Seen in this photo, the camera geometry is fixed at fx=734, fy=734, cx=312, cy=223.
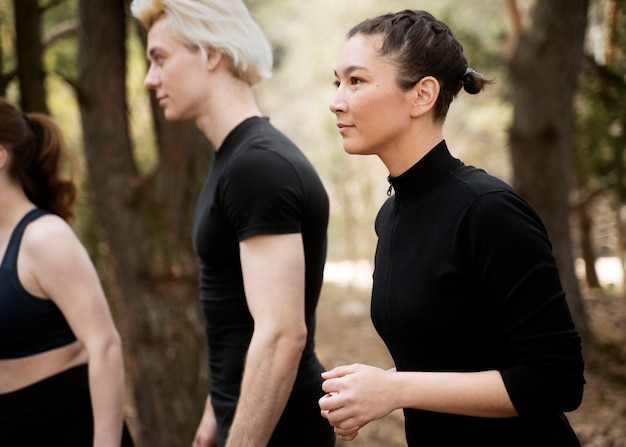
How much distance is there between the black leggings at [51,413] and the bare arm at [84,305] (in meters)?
0.13

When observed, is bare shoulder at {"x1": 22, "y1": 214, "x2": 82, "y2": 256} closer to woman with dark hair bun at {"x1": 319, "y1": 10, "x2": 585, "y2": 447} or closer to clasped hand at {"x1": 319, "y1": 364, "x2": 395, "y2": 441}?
woman with dark hair bun at {"x1": 319, "y1": 10, "x2": 585, "y2": 447}

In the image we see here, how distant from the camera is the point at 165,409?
5.32 metres

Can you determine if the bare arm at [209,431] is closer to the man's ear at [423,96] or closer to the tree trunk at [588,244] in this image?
the man's ear at [423,96]

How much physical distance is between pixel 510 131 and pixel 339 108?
654 centimetres

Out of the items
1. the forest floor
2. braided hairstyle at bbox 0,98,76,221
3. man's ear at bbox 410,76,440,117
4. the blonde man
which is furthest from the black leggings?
the forest floor

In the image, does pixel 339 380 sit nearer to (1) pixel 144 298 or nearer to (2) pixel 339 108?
(2) pixel 339 108

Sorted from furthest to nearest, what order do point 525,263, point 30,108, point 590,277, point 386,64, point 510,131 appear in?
1. point 590,277
2. point 510,131
3. point 30,108
4. point 386,64
5. point 525,263

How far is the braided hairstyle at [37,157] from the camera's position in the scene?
260cm

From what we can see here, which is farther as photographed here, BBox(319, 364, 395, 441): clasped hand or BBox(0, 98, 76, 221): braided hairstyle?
BBox(0, 98, 76, 221): braided hairstyle

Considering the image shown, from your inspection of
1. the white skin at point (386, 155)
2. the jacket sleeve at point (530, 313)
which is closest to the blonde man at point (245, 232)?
the white skin at point (386, 155)

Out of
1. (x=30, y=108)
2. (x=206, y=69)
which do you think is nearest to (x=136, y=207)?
(x=30, y=108)

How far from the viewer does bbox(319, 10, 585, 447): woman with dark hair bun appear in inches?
58.6

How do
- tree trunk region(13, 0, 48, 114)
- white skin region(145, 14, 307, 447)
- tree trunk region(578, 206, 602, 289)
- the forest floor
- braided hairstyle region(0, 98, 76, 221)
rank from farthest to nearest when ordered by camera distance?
1. tree trunk region(578, 206, 602, 289)
2. the forest floor
3. tree trunk region(13, 0, 48, 114)
4. braided hairstyle region(0, 98, 76, 221)
5. white skin region(145, 14, 307, 447)

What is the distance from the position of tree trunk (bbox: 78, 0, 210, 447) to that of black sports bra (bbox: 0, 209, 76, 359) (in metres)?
2.76
